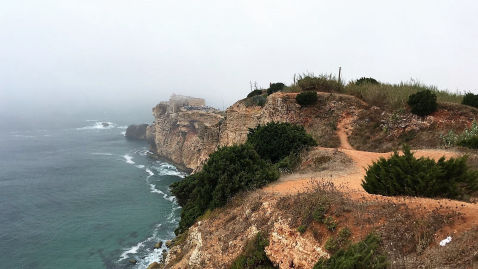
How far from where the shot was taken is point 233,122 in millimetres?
40219

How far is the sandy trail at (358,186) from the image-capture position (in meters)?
6.45

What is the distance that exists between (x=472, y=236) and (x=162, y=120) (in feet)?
265

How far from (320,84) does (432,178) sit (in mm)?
22620

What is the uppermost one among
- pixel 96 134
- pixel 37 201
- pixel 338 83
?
pixel 338 83

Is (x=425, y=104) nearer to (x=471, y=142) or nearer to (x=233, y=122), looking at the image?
(x=471, y=142)

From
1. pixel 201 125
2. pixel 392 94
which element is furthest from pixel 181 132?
pixel 392 94

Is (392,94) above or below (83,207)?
above

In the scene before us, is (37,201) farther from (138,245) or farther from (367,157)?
(367,157)

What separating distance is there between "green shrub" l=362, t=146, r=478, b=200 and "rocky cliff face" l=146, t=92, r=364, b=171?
14187 mm

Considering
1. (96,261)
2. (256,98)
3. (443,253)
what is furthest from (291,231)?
(256,98)

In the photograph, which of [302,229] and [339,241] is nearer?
[339,241]

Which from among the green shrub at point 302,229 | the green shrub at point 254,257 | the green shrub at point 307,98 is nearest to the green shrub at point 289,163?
the green shrub at point 254,257

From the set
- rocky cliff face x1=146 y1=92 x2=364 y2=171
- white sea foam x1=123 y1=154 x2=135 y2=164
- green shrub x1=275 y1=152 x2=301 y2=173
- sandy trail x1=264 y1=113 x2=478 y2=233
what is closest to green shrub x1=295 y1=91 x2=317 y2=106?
rocky cliff face x1=146 y1=92 x2=364 y2=171

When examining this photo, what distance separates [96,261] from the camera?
1095 inches
